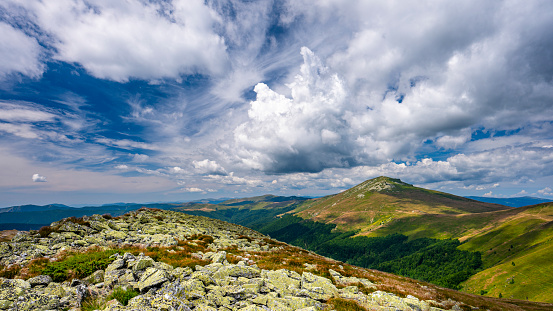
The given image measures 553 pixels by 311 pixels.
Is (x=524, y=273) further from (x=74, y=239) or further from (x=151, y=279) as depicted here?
(x=74, y=239)

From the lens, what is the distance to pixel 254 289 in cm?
1310

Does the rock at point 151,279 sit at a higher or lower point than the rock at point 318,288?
higher

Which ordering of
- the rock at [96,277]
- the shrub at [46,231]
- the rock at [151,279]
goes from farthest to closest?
1. the shrub at [46,231]
2. the rock at [96,277]
3. the rock at [151,279]

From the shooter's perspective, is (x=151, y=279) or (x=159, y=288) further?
(x=151, y=279)

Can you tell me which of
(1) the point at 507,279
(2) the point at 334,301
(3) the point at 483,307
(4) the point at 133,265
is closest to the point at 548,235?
(1) the point at 507,279

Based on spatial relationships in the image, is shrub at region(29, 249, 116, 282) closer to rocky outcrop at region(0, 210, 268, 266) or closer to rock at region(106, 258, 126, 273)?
rock at region(106, 258, 126, 273)

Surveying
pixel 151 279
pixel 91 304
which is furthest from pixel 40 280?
pixel 151 279

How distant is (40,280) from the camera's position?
12.2 meters

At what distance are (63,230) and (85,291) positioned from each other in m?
23.6

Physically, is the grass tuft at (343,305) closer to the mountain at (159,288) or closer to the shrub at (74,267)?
the mountain at (159,288)

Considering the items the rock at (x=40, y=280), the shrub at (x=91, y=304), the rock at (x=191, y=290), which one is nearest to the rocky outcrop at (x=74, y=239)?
the rock at (x=40, y=280)

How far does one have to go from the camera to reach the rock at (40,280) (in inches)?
471

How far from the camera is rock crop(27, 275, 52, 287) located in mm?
11969

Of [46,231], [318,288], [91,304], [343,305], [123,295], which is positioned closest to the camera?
[91,304]
